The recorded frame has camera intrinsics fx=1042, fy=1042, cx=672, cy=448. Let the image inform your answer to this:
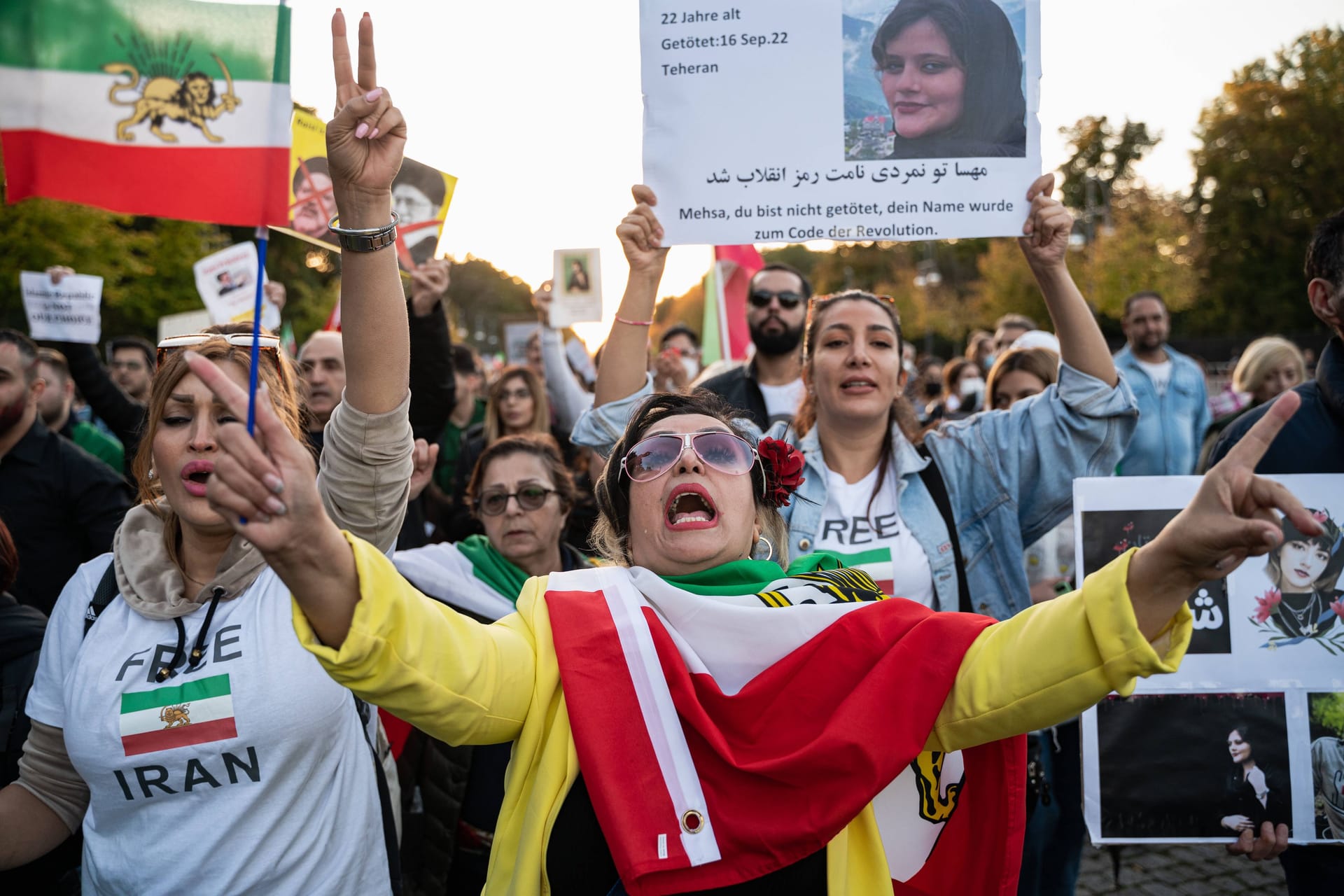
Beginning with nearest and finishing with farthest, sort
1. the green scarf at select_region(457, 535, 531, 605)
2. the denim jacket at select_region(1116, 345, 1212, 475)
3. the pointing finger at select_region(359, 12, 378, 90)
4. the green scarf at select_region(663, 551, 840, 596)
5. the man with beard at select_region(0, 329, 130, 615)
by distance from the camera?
the pointing finger at select_region(359, 12, 378, 90) < the green scarf at select_region(663, 551, 840, 596) < the green scarf at select_region(457, 535, 531, 605) < the man with beard at select_region(0, 329, 130, 615) < the denim jacket at select_region(1116, 345, 1212, 475)

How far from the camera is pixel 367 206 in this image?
6.66 ft

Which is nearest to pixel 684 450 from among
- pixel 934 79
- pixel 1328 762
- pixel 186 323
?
pixel 934 79

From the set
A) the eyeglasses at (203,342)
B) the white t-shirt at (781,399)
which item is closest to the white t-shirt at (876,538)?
the white t-shirt at (781,399)

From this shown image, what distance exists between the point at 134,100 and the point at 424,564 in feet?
6.95

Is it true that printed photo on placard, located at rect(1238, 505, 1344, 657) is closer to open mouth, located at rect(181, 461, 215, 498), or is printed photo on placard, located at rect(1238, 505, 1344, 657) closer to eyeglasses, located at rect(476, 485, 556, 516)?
eyeglasses, located at rect(476, 485, 556, 516)

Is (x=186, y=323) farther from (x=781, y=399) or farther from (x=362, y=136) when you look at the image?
(x=362, y=136)

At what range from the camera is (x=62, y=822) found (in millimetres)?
2338

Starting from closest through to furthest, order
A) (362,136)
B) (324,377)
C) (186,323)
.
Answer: (362,136) → (324,377) → (186,323)

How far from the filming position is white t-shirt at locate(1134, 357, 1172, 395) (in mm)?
6859

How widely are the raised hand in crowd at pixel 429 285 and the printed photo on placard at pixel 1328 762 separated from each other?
9.54 ft

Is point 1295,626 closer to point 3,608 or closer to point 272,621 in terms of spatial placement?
point 272,621

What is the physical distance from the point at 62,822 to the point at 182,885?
461 mm

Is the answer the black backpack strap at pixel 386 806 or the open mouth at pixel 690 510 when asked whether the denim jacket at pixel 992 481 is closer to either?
the open mouth at pixel 690 510

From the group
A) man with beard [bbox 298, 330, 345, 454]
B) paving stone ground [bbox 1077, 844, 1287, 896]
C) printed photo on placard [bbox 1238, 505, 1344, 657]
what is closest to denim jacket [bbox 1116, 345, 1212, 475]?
paving stone ground [bbox 1077, 844, 1287, 896]
